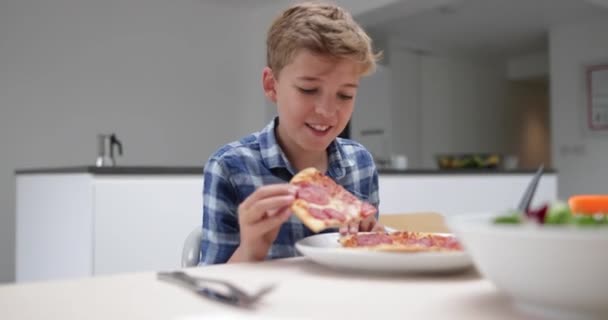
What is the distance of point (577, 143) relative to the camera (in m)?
5.63

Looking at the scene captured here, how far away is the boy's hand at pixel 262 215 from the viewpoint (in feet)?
2.39

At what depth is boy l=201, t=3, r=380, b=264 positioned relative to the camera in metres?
1.07

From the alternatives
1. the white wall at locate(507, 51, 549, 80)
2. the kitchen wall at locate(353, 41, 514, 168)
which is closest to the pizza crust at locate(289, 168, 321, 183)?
the kitchen wall at locate(353, 41, 514, 168)

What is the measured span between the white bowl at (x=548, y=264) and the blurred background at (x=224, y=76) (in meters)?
3.87

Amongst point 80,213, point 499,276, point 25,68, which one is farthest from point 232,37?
point 499,276

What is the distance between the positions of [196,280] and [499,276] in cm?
29

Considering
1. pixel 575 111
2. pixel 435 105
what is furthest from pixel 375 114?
pixel 575 111

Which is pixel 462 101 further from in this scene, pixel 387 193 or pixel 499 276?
pixel 499 276

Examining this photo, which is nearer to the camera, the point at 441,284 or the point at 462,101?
the point at 441,284

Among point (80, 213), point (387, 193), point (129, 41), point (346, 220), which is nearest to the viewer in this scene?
point (346, 220)

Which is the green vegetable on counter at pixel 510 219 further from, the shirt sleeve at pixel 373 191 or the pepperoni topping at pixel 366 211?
the shirt sleeve at pixel 373 191

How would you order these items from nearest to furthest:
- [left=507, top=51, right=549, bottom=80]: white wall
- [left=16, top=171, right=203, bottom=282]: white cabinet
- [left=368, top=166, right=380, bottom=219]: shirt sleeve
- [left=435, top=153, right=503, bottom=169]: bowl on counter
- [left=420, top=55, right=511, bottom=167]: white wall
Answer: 1. [left=368, top=166, right=380, bottom=219]: shirt sleeve
2. [left=16, top=171, right=203, bottom=282]: white cabinet
3. [left=435, top=153, right=503, bottom=169]: bowl on counter
4. [left=420, top=55, right=511, bottom=167]: white wall
5. [left=507, top=51, right=549, bottom=80]: white wall

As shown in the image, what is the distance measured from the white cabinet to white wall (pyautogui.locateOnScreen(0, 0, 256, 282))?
1777mm

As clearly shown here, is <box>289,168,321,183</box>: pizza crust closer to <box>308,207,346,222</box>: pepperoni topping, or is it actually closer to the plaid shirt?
<box>308,207,346,222</box>: pepperoni topping
